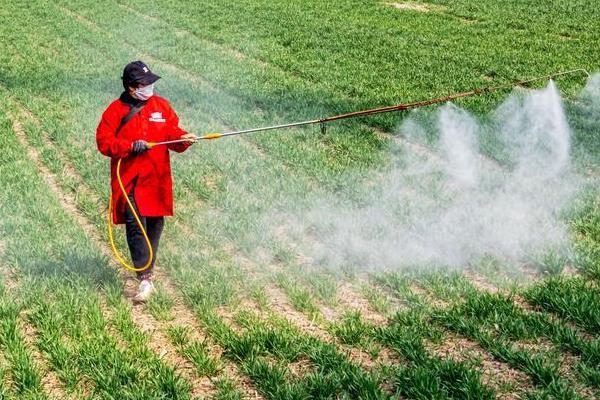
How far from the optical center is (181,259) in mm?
6027

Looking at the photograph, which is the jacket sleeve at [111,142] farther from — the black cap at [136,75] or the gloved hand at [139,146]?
the black cap at [136,75]

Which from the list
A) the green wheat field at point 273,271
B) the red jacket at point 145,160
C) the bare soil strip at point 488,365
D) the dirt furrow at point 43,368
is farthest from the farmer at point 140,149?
the bare soil strip at point 488,365

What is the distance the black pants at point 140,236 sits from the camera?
209 inches

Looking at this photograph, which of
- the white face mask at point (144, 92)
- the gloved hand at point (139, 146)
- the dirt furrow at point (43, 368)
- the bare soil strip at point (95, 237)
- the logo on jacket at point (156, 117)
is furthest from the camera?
the logo on jacket at point (156, 117)

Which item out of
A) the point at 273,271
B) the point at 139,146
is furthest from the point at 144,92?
the point at 273,271

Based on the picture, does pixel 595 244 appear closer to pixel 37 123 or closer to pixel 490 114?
pixel 490 114

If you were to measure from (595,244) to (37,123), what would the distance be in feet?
26.7

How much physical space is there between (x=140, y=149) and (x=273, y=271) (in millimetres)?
1598

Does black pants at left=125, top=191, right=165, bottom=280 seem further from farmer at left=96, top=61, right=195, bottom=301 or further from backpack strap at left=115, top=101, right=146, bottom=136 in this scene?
backpack strap at left=115, top=101, right=146, bottom=136

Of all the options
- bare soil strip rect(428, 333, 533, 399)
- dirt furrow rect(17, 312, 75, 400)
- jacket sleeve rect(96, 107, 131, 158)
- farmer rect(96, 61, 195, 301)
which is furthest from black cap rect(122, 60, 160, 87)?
bare soil strip rect(428, 333, 533, 399)

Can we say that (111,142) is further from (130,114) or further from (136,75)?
(136,75)

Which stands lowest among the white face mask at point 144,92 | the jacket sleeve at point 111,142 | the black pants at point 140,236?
the black pants at point 140,236

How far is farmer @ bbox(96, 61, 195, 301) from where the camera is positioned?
511cm

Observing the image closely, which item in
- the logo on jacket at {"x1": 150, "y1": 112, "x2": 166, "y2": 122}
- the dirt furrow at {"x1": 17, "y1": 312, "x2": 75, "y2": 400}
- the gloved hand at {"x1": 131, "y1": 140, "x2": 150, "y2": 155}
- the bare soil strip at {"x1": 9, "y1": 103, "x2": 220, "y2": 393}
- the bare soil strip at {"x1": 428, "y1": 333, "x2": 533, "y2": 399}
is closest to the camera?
the bare soil strip at {"x1": 428, "y1": 333, "x2": 533, "y2": 399}
